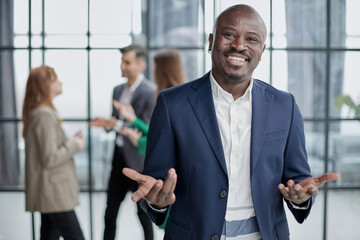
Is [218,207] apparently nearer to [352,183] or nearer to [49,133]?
[49,133]

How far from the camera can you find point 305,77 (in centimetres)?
305

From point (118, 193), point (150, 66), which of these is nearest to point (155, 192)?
point (118, 193)

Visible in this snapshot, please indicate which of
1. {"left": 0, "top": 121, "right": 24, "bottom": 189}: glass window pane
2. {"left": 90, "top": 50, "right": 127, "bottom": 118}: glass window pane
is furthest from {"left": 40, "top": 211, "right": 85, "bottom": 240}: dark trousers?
{"left": 90, "top": 50, "right": 127, "bottom": 118}: glass window pane

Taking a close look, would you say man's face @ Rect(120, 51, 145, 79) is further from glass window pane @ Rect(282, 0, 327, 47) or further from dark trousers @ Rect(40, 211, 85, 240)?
glass window pane @ Rect(282, 0, 327, 47)

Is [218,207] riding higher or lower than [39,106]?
lower

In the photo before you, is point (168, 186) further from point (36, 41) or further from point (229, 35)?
point (36, 41)

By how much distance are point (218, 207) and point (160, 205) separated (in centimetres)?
16

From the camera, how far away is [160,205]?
1.22 m

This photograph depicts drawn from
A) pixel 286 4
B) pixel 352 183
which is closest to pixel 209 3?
pixel 286 4

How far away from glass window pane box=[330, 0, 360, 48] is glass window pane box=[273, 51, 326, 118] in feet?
0.52

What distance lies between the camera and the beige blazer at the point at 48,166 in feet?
7.63

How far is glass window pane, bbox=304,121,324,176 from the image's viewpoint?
10.1ft

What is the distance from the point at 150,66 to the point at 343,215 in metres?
1.72

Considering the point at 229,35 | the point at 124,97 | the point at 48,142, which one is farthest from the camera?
the point at 124,97
